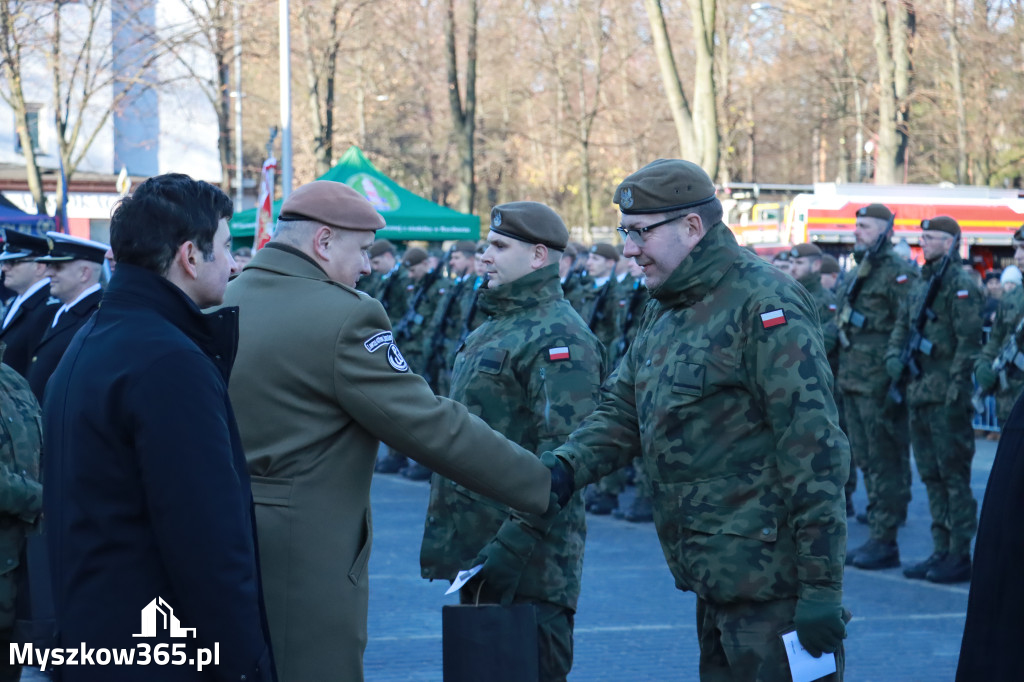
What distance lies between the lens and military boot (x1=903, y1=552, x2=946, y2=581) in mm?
8406

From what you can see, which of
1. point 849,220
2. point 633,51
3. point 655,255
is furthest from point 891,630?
point 633,51

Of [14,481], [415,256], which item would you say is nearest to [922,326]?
[14,481]

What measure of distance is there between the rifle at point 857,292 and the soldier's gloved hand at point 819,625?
625cm

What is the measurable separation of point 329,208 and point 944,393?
20.2 ft

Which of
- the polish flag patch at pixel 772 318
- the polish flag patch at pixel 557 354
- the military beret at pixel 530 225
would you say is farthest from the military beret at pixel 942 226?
the polish flag patch at pixel 772 318

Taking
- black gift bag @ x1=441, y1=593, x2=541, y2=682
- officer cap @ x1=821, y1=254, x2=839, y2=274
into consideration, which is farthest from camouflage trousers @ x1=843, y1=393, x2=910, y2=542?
black gift bag @ x1=441, y1=593, x2=541, y2=682

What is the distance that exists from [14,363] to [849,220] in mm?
21184

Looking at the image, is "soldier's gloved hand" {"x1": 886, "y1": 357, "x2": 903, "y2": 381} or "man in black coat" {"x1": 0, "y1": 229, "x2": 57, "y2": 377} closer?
"man in black coat" {"x1": 0, "y1": 229, "x2": 57, "y2": 377}

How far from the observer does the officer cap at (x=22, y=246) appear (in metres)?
6.62

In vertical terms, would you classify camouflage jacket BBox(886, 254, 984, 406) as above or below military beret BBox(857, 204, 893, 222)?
below

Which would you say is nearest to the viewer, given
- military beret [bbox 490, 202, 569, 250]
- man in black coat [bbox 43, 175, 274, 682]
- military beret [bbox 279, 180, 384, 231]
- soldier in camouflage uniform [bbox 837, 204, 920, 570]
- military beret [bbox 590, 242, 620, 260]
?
man in black coat [bbox 43, 175, 274, 682]

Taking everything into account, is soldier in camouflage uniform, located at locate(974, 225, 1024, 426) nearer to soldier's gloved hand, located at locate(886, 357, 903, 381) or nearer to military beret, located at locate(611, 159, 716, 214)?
soldier's gloved hand, located at locate(886, 357, 903, 381)

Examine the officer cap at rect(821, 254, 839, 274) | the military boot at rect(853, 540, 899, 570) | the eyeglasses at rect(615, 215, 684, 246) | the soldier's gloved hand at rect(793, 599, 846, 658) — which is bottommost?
the military boot at rect(853, 540, 899, 570)

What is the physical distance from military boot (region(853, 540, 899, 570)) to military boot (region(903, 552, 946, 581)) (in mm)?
279
